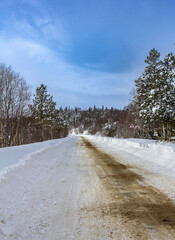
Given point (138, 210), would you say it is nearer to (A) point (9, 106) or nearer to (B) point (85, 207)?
(B) point (85, 207)

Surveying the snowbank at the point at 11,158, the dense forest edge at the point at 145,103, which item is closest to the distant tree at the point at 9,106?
the dense forest edge at the point at 145,103

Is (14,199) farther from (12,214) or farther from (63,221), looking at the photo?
(63,221)

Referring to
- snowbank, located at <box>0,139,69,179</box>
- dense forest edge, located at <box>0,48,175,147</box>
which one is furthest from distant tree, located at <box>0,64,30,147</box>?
snowbank, located at <box>0,139,69,179</box>

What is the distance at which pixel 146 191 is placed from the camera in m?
3.69

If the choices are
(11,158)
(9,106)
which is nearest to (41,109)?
(9,106)

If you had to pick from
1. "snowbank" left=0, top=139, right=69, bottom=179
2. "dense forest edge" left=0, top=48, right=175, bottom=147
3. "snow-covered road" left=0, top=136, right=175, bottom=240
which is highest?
"dense forest edge" left=0, top=48, right=175, bottom=147

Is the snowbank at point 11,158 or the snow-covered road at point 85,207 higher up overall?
the snowbank at point 11,158

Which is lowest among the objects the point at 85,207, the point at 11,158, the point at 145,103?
the point at 85,207

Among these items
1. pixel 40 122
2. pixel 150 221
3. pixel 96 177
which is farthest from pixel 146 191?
pixel 40 122

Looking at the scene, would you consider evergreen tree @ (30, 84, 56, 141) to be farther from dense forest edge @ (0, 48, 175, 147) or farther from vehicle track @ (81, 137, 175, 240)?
vehicle track @ (81, 137, 175, 240)

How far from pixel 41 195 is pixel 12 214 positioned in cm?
91

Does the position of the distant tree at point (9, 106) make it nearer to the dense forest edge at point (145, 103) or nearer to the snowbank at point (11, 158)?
the dense forest edge at point (145, 103)

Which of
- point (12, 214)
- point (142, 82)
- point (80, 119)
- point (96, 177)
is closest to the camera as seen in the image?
point (12, 214)

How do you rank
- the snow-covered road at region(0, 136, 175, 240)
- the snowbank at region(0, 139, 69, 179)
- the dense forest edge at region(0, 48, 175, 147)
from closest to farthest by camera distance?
the snow-covered road at region(0, 136, 175, 240) → the snowbank at region(0, 139, 69, 179) → the dense forest edge at region(0, 48, 175, 147)
